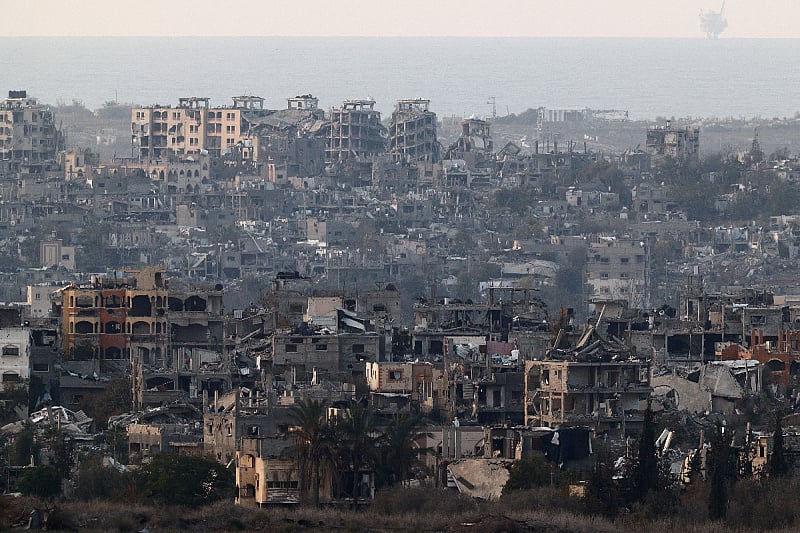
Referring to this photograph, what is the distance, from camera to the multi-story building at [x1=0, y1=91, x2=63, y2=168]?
12850 centimetres

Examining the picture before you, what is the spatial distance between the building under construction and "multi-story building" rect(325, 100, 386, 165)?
2.28 feet

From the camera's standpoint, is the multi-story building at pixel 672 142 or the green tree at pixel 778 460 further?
the multi-story building at pixel 672 142

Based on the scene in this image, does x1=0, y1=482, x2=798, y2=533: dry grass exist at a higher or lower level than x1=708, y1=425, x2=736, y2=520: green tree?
lower

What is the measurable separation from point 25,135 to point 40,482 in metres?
84.7

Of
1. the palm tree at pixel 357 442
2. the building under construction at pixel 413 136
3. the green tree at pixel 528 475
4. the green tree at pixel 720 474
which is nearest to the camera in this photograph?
the green tree at pixel 720 474

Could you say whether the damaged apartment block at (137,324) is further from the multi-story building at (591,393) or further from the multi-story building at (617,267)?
the multi-story building at (617,267)

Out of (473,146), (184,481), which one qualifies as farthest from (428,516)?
(473,146)

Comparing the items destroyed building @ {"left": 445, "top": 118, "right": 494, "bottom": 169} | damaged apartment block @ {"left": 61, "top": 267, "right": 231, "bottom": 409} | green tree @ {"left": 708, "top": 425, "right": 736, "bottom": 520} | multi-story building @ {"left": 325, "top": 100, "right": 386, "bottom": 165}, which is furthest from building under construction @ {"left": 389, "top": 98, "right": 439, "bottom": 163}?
green tree @ {"left": 708, "top": 425, "right": 736, "bottom": 520}

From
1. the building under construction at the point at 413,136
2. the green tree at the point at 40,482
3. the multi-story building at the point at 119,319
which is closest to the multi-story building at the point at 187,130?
the building under construction at the point at 413,136

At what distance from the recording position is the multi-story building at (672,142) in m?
132

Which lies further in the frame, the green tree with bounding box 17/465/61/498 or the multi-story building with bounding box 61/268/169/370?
the multi-story building with bounding box 61/268/169/370

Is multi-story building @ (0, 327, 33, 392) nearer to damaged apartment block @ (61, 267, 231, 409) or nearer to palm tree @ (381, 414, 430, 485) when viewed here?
damaged apartment block @ (61, 267, 231, 409)

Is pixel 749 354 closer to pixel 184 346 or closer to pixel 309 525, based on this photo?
pixel 184 346

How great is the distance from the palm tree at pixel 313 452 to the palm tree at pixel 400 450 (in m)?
0.77
